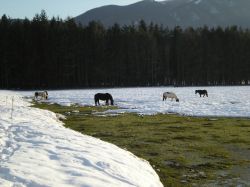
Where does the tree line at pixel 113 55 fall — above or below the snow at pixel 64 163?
above

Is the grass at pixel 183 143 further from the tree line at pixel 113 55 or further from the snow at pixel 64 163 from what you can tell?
the tree line at pixel 113 55

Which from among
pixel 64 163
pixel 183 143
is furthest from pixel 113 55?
pixel 64 163

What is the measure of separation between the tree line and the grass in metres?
78.2

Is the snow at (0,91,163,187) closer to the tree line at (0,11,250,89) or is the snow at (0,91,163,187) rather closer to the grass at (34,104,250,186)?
the grass at (34,104,250,186)

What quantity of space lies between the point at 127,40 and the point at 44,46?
23760 millimetres

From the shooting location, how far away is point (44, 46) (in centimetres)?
10575

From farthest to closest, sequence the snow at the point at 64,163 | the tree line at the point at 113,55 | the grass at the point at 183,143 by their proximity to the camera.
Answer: the tree line at the point at 113,55 < the grass at the point at 183,143 < the snow at the point at 64,163

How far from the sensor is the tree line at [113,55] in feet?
338

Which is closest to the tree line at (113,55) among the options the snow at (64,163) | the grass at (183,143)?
the grass at (183,143)

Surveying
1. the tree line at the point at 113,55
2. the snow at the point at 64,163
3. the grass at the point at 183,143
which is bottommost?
the grass at the point at 183,143

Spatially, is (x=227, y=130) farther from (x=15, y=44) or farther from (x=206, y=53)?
(x=206, y=53)

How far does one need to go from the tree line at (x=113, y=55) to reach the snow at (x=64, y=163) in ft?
293

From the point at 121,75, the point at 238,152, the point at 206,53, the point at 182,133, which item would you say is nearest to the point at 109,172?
the point at 238,152

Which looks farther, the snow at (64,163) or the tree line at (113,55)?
the tree line at (113,55)
